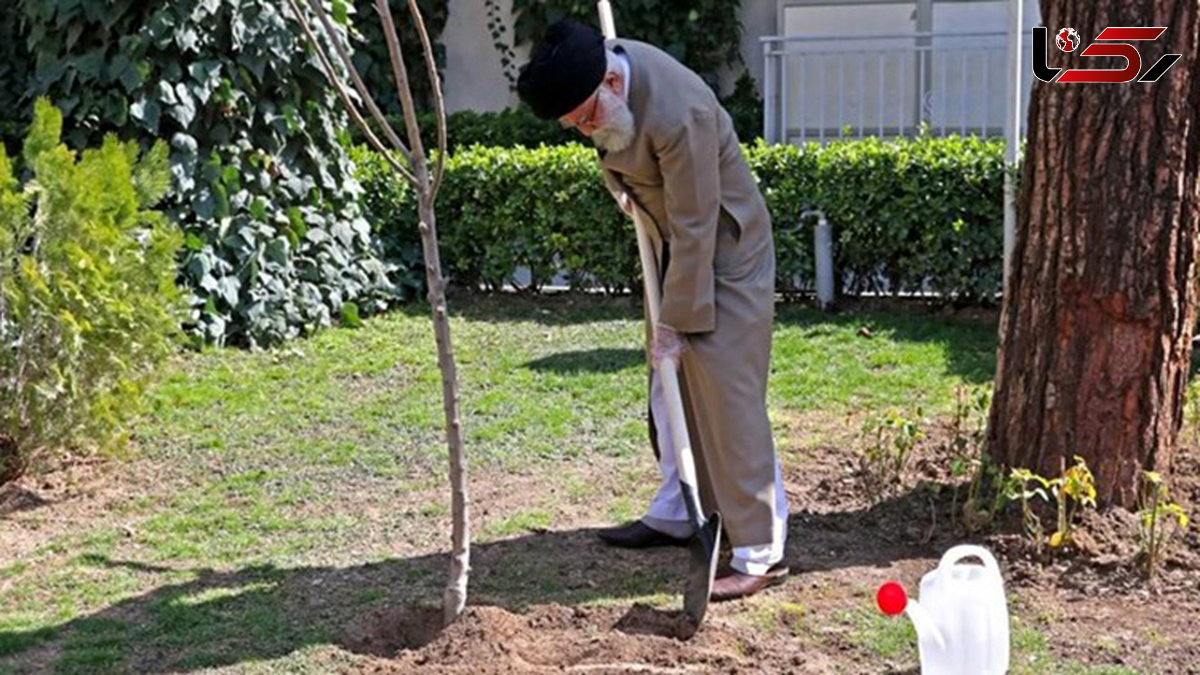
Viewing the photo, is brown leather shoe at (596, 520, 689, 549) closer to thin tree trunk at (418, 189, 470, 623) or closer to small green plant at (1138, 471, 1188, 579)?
thin tree trunk at (418, 189, 470, 623)

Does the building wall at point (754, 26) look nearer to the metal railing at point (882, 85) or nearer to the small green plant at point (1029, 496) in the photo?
the metal railing at point (882, 85)

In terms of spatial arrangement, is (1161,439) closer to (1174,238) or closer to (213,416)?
(1174,238)

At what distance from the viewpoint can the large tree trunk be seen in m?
5.27

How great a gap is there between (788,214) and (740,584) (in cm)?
497

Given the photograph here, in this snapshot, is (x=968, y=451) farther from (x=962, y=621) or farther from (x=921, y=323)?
(x=921, y=323)

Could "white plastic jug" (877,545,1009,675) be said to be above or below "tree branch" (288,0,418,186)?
below

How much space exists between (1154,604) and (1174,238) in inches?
46.4

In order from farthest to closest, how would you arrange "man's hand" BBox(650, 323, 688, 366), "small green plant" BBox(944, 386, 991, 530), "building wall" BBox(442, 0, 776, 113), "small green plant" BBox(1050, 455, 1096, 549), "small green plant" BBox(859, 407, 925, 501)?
1. "building wall" BBox(442, 0, 776, 113)
2. "small green plant" BBox(859, 407, 925, 501)
3. "small green plant" BBox(944, 386, 991, 530)
4. "small green plant" BBox(1050, 455, 1096, 549)
5. "man's hand" BBox(650, 323, 688, 366)

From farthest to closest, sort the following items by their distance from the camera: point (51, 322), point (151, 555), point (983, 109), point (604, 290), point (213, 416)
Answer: point (983, 109), point (604, 290), point (213, 416), point (51, 322), point (151, 555)

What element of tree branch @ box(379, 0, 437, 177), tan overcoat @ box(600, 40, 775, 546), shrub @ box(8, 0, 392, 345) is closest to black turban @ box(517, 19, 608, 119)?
tan overcoat @ box(600, 40, 775, 546)

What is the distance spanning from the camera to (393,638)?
4.79m

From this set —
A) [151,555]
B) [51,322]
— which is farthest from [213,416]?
[151,555]

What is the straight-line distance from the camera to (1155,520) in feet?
16.8

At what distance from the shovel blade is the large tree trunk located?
1.25 metres
